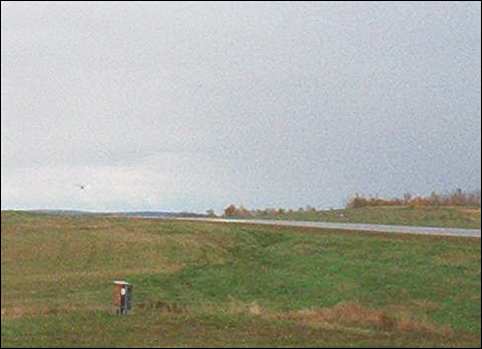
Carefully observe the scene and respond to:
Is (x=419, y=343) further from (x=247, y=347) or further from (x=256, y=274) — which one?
(x=256, y=274)

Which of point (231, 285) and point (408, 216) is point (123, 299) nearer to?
point (231, 285)

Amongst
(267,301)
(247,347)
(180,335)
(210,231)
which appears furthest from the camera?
(210,231)

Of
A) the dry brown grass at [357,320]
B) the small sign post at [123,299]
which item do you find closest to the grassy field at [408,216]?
the dry brown grass at [357,320]

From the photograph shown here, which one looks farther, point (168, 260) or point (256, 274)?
point (168, 260)

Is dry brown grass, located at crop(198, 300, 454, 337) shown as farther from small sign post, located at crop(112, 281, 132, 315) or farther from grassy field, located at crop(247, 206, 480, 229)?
grassy field, located at crop(247, 206, 480, 229)

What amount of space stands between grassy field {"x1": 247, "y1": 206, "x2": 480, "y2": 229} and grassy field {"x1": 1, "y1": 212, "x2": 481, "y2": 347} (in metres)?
6.10

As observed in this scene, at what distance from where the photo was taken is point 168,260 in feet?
115

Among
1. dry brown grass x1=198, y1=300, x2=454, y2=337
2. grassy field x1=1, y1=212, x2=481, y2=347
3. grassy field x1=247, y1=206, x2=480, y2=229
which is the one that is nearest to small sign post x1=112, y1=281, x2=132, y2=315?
grassy field x1=1, y1=212, x2=481, y2=347

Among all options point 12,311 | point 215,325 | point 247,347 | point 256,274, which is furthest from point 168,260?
point 247,347

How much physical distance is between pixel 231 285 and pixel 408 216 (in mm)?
16647

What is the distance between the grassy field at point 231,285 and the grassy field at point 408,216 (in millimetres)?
6100

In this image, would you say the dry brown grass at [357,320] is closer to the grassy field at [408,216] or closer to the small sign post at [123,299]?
the small sign post at [123,299]

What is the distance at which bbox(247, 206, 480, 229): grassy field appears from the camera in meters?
39.6

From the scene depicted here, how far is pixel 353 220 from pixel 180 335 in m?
34.1
